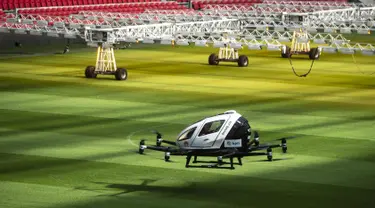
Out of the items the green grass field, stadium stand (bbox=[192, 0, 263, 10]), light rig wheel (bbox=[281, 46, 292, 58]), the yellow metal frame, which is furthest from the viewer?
stadium stand (bbox=[192, 0, 263, 10])

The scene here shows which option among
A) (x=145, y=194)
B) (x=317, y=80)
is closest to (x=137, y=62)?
(x=317, y=80)

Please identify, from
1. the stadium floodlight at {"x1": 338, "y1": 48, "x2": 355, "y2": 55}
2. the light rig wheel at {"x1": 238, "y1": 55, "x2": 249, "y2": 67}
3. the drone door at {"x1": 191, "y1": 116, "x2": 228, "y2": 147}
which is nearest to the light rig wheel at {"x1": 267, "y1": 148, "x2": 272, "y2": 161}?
the drone door at {"x1": 191, "y1": 116, "x2": 228, "y2": 147}

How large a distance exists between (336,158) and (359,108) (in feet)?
42.0

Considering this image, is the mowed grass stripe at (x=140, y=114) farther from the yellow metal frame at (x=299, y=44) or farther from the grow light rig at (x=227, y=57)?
the yellow metal frame at (x=299, y=44)

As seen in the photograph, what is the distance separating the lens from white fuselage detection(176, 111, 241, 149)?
105 feet

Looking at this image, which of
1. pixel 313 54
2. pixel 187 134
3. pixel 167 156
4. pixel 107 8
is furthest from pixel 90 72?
pixel 107 8

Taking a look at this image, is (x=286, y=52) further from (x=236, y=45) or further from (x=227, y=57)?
(x=236, y=45)

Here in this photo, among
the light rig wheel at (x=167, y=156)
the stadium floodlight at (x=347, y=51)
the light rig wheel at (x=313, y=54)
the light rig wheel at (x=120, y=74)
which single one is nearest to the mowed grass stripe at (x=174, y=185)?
the light rig wheel at (x=167, y=156)

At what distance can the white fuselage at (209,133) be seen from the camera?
32156 millimetres

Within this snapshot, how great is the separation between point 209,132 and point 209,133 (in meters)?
0.04

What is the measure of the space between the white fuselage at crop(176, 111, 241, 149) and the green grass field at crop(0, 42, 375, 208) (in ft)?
2.94

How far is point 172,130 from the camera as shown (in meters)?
40.7

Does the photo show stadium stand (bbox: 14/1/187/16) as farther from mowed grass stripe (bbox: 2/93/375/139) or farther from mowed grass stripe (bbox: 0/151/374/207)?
mowed grass stripe (bbox: 0/151/374/207)

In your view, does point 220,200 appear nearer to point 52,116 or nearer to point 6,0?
point 52,116
